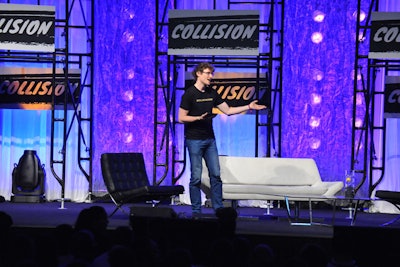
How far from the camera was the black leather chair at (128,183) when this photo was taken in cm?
768

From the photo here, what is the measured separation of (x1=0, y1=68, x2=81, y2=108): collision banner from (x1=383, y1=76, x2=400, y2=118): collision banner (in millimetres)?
3951

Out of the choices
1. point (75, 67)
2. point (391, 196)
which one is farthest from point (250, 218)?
point (75, 67)

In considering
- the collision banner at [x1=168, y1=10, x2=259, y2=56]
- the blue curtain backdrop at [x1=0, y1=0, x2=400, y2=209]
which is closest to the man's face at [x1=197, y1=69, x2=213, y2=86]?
the collision banner at [x1=168, y1=10, x2=259, y2=56]

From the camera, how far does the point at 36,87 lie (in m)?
10.6

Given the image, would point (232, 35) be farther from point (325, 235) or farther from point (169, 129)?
point (325, 235)

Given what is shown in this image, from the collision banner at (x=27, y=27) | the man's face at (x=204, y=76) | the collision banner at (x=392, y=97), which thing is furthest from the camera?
the collision banner at (x=392, y=97)

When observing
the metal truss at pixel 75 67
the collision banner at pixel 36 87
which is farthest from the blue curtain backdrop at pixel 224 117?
the collision banner at pixel 36 87

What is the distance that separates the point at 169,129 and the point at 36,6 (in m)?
2.32

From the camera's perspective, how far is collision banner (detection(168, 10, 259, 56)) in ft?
31.8

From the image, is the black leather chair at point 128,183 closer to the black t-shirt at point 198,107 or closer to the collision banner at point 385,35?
the black t-shirt at point 198,107

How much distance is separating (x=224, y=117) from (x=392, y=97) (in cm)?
217

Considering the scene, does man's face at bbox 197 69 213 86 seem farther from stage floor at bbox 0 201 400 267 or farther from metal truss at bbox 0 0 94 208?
metal truss at bbox 0 0 94 208

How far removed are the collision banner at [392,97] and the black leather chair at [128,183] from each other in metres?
3.26

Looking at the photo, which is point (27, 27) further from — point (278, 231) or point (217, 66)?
point (278, 231)
